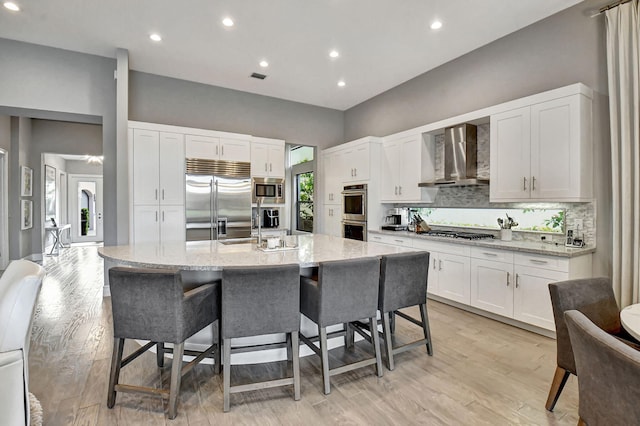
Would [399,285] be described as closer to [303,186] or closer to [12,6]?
[12,6]

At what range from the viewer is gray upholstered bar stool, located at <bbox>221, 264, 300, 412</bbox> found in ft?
6.39

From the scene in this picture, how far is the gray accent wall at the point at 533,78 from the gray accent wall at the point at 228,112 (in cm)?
163

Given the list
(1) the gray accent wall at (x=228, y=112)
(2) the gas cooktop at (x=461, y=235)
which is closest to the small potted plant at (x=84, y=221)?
(1) the gray accent wall at (x=228, y=112)

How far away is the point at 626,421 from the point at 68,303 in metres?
5.28

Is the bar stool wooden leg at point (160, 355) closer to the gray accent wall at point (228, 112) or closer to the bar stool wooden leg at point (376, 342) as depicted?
the bar stool wooden leg at point (376, 342)

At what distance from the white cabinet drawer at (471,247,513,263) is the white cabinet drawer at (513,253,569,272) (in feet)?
0.24

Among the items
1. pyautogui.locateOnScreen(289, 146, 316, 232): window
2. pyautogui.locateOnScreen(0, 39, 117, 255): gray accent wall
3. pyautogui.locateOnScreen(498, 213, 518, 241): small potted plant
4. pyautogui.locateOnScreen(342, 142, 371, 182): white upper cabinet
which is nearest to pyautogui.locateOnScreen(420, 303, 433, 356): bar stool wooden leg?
pyautogui.locateOnScreen(498, 213, 518, 241): small potted plant

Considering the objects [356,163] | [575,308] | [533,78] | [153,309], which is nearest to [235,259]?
[153,309]

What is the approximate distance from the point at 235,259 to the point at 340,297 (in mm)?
792

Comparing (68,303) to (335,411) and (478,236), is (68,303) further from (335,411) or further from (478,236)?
(478,236)

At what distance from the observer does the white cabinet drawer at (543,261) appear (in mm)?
2912

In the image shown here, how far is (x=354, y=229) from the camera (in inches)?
215

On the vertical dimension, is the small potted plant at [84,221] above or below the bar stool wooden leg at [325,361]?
above

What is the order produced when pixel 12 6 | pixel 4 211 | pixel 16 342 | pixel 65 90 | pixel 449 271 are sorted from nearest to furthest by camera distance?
pixel 16 342 < pixel 12 6 < pixel 449 271 < pixel 65 90 < pixel 4 211
